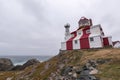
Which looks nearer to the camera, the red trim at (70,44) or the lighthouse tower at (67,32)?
the red trim at (70,44)

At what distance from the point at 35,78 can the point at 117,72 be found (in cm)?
3059

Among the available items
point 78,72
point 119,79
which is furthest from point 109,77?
point 78,72

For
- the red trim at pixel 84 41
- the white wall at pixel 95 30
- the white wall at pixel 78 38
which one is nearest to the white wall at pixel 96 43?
the red trim at pixel 84 41

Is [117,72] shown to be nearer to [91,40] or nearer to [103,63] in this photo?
[103,63]

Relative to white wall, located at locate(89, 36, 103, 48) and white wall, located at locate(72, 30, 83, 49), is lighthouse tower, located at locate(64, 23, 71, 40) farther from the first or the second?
white wall, located at locate(89, 36, 103, 48)

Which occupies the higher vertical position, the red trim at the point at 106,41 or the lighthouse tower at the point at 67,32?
the lighthouse tower at the point at 67,32

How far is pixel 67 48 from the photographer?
60.7 metres

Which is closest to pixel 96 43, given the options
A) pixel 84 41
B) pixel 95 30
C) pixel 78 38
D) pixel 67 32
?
pixel 84 41

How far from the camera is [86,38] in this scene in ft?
174

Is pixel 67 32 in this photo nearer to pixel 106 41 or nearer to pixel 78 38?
pixel 78 38

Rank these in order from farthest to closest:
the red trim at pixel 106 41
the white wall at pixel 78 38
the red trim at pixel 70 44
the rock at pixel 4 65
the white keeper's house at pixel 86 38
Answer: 1. the rock at pixel 4 65
2. the red trim at pixel 70 44
3. the white wall at pixel 78 38
4. the red trim at pixel 106 41
5. the white keeper's house at pixel 86 38

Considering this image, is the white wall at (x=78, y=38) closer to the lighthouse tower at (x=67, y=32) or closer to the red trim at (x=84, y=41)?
the red trim at (x=84, y=41)

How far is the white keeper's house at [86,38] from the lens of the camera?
50.7 m

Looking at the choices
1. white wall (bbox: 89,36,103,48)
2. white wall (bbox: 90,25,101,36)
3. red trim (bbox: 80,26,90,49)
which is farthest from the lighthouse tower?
white wall (bbox: 89,36,103,48)
